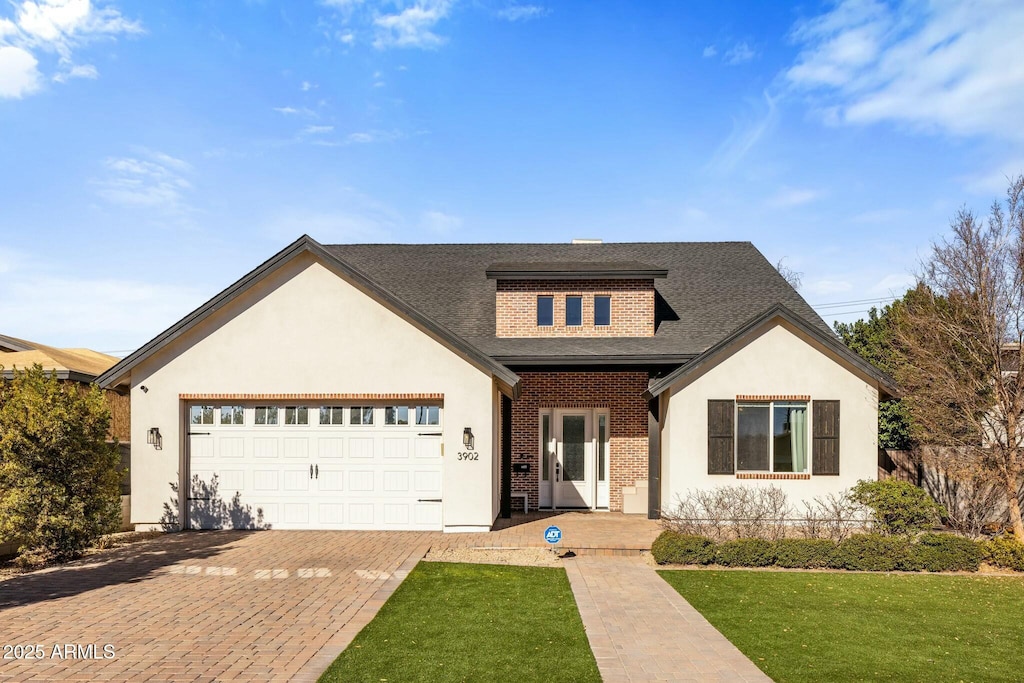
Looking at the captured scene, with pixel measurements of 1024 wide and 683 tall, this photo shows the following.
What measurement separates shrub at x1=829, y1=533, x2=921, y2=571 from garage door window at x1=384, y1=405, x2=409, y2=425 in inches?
338

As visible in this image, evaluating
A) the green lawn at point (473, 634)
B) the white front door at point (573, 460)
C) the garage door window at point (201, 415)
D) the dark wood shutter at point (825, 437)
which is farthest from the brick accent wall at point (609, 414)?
the garage door window at point (201, 415)

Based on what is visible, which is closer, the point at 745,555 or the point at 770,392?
the point at 745,555

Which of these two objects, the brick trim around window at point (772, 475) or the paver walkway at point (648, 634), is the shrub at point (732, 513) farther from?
the paver walkway at point (648, 634)

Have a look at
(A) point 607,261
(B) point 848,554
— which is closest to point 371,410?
(A) point 607,261

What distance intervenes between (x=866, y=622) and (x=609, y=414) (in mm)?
→ 8624

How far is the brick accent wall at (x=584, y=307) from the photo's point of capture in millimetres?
16844

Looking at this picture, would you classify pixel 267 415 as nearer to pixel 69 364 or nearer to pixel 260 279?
pixel 260 279

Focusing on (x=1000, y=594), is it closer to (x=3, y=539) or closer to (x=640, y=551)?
(x=640, y=551)

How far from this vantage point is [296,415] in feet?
46.2

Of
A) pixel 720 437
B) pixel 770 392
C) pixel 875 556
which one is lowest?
pixel 875 556

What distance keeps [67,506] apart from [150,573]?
2.38 metres

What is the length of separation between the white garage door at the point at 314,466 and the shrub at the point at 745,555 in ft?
19.0

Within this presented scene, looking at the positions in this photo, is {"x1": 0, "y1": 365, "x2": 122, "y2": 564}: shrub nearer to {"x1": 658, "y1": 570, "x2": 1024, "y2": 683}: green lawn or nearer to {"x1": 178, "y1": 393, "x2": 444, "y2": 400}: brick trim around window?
{"x1": 178, "y1": 393, "x2": 444, "y2": 400}: brick trim around window

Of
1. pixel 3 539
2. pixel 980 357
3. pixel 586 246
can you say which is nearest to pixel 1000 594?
pixel 980 357
